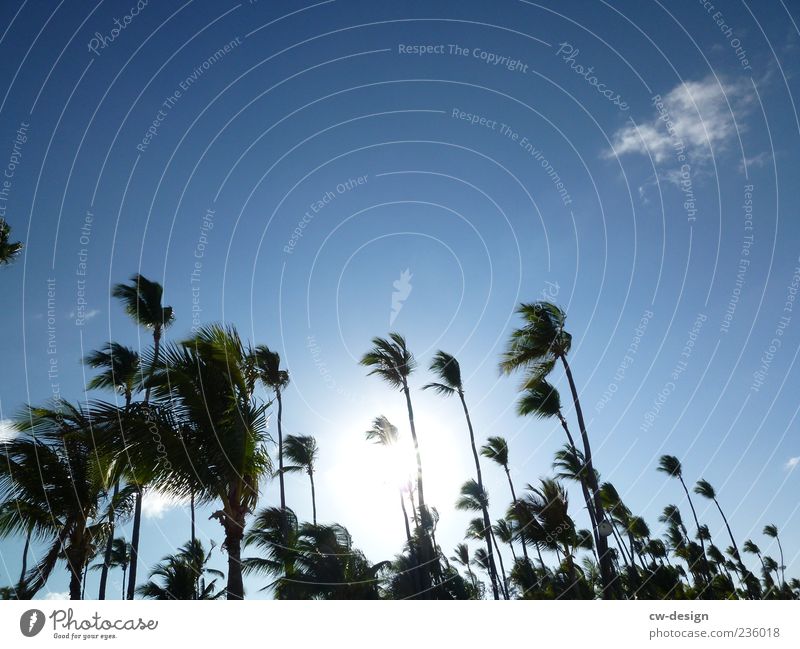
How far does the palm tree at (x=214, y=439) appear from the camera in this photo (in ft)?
28.2

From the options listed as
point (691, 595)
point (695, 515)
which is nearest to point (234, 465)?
point (691, 595)

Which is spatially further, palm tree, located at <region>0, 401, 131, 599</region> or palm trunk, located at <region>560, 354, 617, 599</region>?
palm trunk, located at <region>560, 354, 617, 599</region>

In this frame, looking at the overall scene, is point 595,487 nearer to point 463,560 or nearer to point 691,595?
point 691,595

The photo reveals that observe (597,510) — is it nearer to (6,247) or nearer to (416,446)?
(416,446)

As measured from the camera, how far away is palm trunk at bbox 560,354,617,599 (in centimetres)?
1716

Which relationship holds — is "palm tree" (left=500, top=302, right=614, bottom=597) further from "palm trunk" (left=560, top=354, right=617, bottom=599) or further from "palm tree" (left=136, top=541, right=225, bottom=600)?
"palm tree" (left=136, top=541, right=225, bottom=600)
